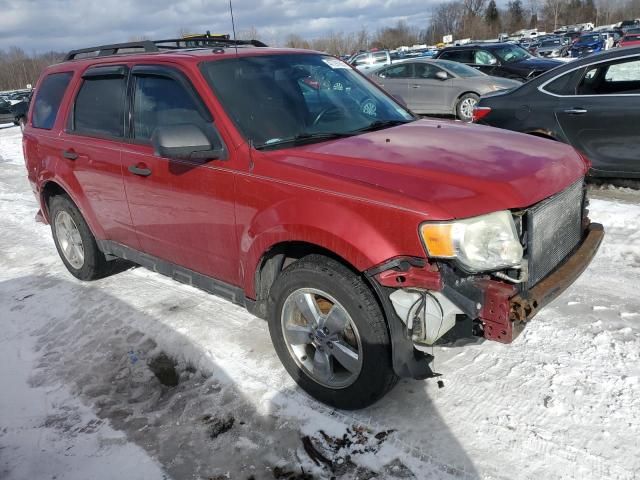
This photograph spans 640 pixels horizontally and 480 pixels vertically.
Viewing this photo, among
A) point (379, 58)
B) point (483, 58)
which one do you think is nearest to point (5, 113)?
point (379, 58)

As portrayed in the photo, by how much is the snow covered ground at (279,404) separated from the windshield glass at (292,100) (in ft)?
5.00

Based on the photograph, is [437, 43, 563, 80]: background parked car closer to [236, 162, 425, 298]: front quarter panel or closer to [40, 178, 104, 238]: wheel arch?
[40, 178, 104, 238]: wheel arch

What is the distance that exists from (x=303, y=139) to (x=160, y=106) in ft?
3.81

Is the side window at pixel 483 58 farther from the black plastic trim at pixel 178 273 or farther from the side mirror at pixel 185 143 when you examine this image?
the side mirror at pixel 185 143

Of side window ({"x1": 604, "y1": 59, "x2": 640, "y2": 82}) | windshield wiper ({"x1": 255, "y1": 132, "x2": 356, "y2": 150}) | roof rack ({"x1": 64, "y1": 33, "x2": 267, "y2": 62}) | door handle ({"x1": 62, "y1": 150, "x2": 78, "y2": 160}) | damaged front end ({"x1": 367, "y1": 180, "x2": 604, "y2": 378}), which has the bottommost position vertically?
damaged front end ({"x1": 367, "y1": 180, "x2": 604, "y2": 378})

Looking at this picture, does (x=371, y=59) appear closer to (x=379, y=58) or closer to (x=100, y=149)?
(x=379, y=58)

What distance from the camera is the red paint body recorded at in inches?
103

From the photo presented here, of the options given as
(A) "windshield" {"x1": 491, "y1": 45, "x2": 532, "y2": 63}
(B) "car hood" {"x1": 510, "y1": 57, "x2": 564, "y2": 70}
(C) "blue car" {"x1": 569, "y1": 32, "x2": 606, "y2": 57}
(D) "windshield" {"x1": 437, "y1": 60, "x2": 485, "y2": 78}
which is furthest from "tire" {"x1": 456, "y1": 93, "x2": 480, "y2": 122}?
(C) "blue car" {"x1": 569, "y1": 32, "x2": 606, "y2": 57}

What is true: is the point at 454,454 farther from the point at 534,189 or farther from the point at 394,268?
the point at 534,189

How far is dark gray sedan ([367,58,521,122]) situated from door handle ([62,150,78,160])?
8.64 meters

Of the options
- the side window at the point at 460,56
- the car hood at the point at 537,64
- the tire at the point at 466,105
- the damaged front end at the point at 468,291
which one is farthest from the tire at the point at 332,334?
the side window at the point at 460,56

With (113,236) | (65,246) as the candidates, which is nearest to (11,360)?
Result: (113,236)

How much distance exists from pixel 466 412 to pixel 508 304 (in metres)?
0.85

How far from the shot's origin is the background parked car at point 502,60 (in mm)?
14461
